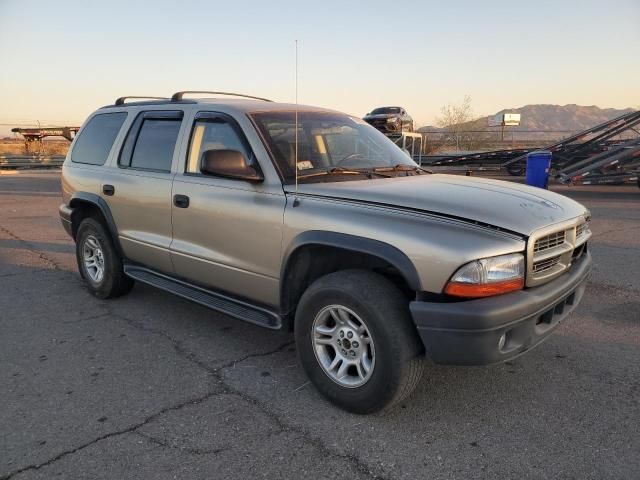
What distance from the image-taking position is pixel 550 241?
2.91m

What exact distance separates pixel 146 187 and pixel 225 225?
1.12 m

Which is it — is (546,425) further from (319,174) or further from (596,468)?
(319,174)

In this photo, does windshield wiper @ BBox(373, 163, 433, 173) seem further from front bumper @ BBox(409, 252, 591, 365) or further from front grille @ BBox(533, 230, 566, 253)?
front bumper @ BBox(409, 252, 591, 365)

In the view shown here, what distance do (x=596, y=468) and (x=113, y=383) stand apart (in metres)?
2.87

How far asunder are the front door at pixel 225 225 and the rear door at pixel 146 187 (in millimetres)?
188

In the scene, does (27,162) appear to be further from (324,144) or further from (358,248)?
Answer: (358,248)

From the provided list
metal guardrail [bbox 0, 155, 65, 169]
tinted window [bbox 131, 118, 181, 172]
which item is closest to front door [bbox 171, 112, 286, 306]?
tinted window [bbox 131, 118, 181, 172]

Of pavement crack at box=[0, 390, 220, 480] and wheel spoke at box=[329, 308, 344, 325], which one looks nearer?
pavement crack at box=[0, 390, 220, 480]

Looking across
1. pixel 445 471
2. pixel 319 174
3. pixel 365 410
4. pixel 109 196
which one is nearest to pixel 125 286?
pixel 109 196

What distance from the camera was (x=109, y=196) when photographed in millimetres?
4797

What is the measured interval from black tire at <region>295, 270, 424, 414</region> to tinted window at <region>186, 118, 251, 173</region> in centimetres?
132

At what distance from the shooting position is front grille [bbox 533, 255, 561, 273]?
2797 millimetres

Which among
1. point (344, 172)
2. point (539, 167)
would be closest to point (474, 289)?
point (344, 172)

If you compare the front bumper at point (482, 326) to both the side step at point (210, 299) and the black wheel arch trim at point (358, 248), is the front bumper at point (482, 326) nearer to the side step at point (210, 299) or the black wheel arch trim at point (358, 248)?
the black wheel arch trim at point (358, 248)
